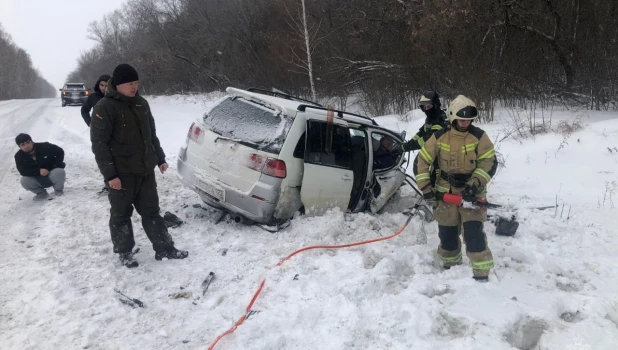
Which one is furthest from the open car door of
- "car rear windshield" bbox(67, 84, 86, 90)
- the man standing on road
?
"car rear windshield" bbox(67, 84, 86, 90)

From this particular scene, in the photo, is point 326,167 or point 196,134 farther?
point 196,134

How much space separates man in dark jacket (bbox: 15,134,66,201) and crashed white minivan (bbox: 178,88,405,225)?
237 centimetres

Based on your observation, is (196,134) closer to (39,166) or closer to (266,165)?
(266,165)

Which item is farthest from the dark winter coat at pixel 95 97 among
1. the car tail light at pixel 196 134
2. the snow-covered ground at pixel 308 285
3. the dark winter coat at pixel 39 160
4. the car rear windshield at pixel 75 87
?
the car rear windshield at pixel 75 87

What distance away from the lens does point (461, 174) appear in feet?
12.8

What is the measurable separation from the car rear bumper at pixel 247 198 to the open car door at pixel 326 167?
0.41 m

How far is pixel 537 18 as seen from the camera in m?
11.8

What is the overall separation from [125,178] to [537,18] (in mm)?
12436

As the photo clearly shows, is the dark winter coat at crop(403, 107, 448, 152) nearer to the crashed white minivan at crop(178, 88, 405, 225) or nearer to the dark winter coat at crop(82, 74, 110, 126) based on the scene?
the crashed white minivan at crop(178, 88, 405, 225)

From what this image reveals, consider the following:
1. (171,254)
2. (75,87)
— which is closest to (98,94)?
(171,254)

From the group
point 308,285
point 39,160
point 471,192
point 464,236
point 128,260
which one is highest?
point 39,160

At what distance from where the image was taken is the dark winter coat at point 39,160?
5.95 metres

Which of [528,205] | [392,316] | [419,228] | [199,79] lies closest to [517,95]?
[528,205]

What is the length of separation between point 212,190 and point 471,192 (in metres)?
2.87
